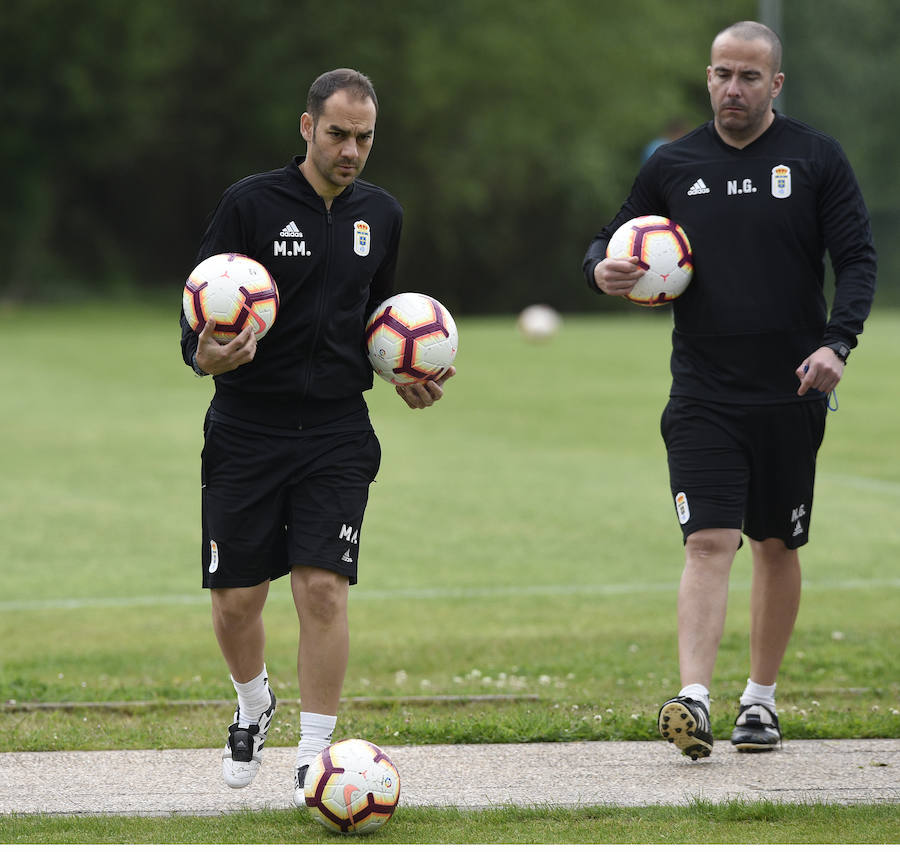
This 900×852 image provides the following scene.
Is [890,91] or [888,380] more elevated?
[890,91]

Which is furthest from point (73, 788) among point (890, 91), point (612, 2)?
point (612, 2)

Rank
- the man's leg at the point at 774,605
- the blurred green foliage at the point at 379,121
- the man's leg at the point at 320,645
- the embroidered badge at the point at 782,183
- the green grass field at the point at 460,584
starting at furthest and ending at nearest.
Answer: the blurred green foliage at the point at 379,121, the green grass field at the point at 460,584, the man's leg at the point at 774,605, the embroidered badge at the point at 782,183, the man's leg at the point at 320,645

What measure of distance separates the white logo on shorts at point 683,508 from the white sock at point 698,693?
65 cm

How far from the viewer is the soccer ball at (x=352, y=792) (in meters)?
4.95

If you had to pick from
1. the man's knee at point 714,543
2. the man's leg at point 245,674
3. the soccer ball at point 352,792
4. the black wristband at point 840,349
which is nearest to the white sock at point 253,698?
the man's leg at point 245,674

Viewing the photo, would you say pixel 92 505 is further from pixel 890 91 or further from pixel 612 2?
pixel 612 2

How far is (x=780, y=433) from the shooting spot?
20.1ft

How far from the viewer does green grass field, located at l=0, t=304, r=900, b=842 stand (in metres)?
6.74

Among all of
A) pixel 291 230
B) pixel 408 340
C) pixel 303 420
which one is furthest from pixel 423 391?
pixel 291 230

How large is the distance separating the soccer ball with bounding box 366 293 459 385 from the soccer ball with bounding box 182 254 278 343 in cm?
45

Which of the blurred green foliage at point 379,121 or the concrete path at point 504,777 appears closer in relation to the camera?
the concrete path at point 504,777

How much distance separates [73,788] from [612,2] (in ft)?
167

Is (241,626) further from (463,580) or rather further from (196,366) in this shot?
(463,580)

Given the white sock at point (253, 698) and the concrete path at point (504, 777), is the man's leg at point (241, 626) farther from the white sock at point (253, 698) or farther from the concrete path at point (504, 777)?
the concrete path at point (504, 777)
